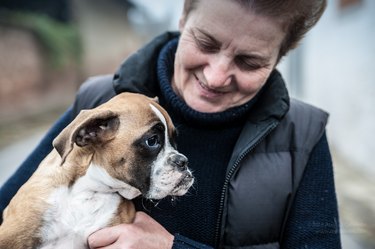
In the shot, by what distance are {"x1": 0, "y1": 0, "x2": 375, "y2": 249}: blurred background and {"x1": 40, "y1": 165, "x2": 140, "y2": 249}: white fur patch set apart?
1.30 metres

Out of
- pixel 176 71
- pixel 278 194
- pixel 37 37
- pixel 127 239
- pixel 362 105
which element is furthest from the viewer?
pixel 37 37

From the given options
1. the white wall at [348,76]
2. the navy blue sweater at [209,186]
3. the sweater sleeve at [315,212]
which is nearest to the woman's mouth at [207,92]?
the navy blue sweater at [209,186]

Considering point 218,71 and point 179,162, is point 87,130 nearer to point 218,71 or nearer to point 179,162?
point 179,162

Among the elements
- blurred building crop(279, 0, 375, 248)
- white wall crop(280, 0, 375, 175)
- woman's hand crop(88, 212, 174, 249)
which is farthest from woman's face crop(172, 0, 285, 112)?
white wall crop(280, 0, 375, 175)

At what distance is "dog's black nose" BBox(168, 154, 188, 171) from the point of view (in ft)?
7.27

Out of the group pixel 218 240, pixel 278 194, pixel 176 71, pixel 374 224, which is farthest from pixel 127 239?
pixel 374 224

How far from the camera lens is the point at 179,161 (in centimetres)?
221

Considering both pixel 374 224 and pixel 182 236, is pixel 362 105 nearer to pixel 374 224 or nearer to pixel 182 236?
pixel 374 224

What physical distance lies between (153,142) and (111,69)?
2570 cm

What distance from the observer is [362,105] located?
782cm

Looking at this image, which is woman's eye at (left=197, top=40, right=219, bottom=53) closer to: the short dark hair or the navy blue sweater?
the short dark hair

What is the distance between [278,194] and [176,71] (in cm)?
84

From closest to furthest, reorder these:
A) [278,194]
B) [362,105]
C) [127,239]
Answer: [127,239]
[278,194]
[362,105]

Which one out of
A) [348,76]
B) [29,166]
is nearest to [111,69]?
[348,76]
